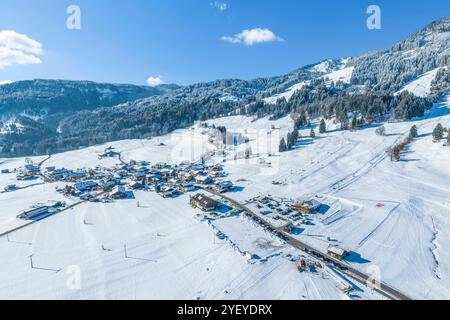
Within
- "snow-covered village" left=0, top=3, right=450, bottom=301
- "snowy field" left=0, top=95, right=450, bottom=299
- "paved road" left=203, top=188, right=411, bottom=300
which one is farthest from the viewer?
"snow-covered village" left=0, top=3, right=450, bottom=301

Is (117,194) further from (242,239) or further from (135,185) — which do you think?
(242,239)

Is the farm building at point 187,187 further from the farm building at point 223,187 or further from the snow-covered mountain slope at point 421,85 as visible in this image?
the snow-covered mountain slope at point 421,85

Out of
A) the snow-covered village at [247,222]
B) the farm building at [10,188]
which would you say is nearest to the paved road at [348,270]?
the snow-covered village at [247,222]

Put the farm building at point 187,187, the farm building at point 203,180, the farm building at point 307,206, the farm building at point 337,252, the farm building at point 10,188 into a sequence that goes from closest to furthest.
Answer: the farm building at point 337,252 → the farm building at point 307,206 → the farm building at point 187,187 → the farm building at point 203,180 → the farm building at point 10,188

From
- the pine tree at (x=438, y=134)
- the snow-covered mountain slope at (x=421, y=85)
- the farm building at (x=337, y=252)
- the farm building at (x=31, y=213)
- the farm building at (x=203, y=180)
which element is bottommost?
the farm building at (x=337, y=252)

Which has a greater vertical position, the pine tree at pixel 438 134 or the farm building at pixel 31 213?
the pine tree at pixel 438 134

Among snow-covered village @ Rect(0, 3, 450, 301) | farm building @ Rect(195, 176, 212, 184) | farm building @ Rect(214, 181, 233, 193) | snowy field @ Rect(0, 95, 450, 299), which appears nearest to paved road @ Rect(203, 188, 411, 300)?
snow-covered village @ Rect(0, 3, 450, 301)

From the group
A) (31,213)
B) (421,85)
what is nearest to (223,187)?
(31,213)

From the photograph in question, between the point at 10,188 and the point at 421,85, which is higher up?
the point at 421,85

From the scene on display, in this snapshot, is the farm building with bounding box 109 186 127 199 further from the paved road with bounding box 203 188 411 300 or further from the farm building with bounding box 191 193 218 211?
the paved road with bounding box 203 188 411 300
